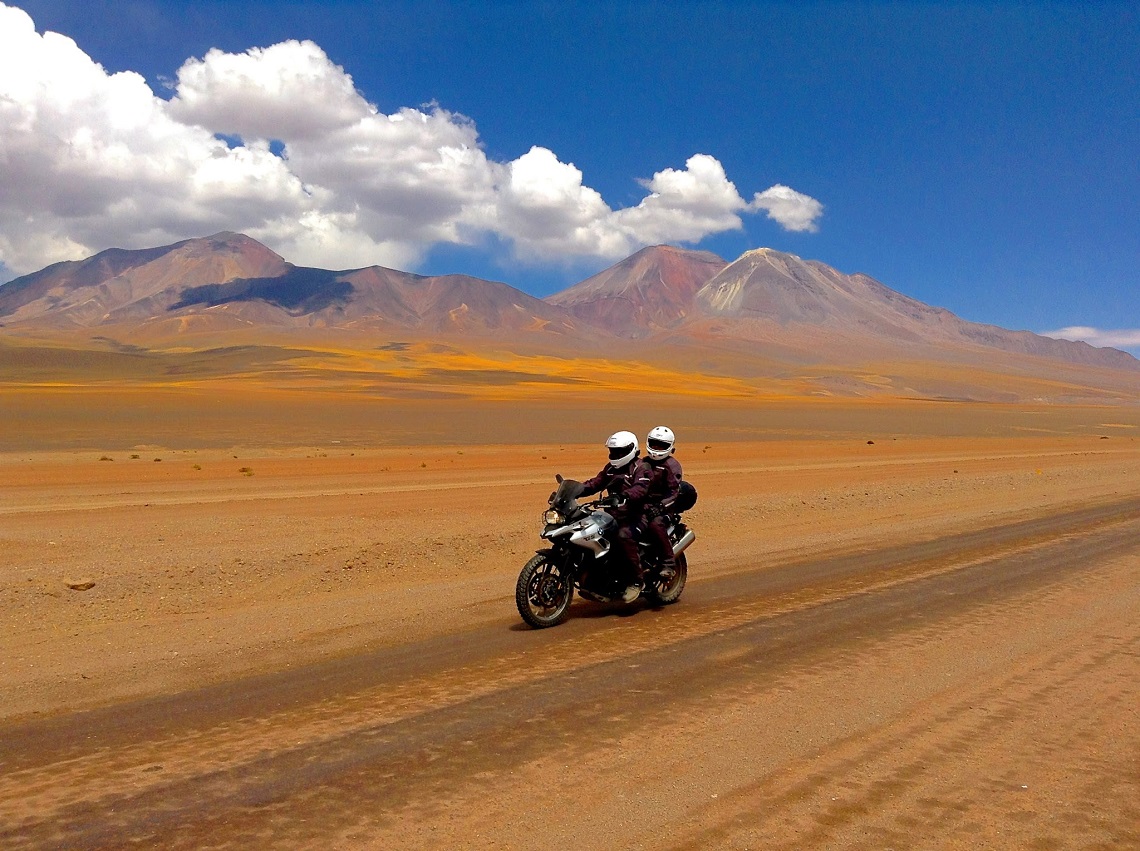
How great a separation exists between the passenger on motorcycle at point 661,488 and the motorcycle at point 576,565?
0.33 ft

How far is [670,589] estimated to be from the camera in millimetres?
10266

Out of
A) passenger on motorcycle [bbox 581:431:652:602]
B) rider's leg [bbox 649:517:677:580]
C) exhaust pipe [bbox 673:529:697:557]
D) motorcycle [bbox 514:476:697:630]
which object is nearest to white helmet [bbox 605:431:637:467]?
passenger on motorcycle [bbox 581:431:652:602]

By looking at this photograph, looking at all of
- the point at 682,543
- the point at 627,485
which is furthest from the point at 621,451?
the point at 682,543

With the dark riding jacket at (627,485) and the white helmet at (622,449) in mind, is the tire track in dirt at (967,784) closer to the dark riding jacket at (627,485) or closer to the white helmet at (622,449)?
the dark riding jacket at (627,485)

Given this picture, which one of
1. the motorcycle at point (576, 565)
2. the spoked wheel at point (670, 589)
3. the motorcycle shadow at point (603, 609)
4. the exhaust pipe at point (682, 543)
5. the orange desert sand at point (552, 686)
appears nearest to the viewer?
the orange desert sand at point (552, 686)

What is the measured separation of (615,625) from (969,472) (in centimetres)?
2521

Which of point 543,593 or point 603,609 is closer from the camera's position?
point 543,593

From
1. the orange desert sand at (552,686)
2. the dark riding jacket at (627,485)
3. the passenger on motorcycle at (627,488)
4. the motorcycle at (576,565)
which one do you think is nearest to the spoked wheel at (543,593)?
the motorcycle at (576,565)

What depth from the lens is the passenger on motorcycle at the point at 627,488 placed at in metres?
9.64

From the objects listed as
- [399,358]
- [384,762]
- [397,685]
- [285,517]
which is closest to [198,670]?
[397,685]

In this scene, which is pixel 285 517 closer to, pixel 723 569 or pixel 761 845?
pixel 723 569

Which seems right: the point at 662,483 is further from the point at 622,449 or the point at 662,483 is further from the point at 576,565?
the point at 576,565

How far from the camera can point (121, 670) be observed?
7668mm

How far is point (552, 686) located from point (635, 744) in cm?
131
